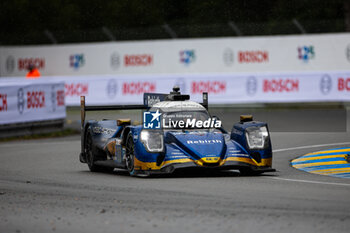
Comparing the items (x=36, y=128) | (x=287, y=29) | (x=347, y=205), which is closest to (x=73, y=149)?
(x=36, y=128)

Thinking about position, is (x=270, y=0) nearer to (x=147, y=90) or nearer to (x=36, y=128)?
(x=147, y=90)

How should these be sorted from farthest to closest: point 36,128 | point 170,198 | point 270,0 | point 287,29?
→ 1. point 270,0
2. point 287,29
3. point 36,128
4. point 170,198

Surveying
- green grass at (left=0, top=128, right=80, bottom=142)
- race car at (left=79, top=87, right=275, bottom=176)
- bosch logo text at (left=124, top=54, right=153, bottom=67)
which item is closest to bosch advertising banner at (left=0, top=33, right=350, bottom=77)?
Answer: bosch logo text at (left=124, top=54, right=153, bottom=67)

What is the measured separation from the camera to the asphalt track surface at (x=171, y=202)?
8.35m

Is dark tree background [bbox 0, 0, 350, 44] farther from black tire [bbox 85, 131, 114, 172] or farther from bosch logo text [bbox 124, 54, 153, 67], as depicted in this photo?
black tire [bbox 85, 131, 114, 172]

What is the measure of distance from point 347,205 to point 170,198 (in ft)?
6.77

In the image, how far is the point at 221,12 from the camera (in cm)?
4078

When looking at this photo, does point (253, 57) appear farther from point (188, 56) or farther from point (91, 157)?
point (91, 157)

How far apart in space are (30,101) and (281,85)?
368 inches

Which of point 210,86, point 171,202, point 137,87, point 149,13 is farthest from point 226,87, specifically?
point 171,202

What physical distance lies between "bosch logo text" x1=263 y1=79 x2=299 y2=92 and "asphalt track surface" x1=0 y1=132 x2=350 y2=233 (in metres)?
14.6

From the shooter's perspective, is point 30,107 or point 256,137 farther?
point 30,107

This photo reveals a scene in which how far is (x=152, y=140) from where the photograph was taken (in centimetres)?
1253

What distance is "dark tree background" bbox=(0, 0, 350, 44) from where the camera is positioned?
39531 millimetres
